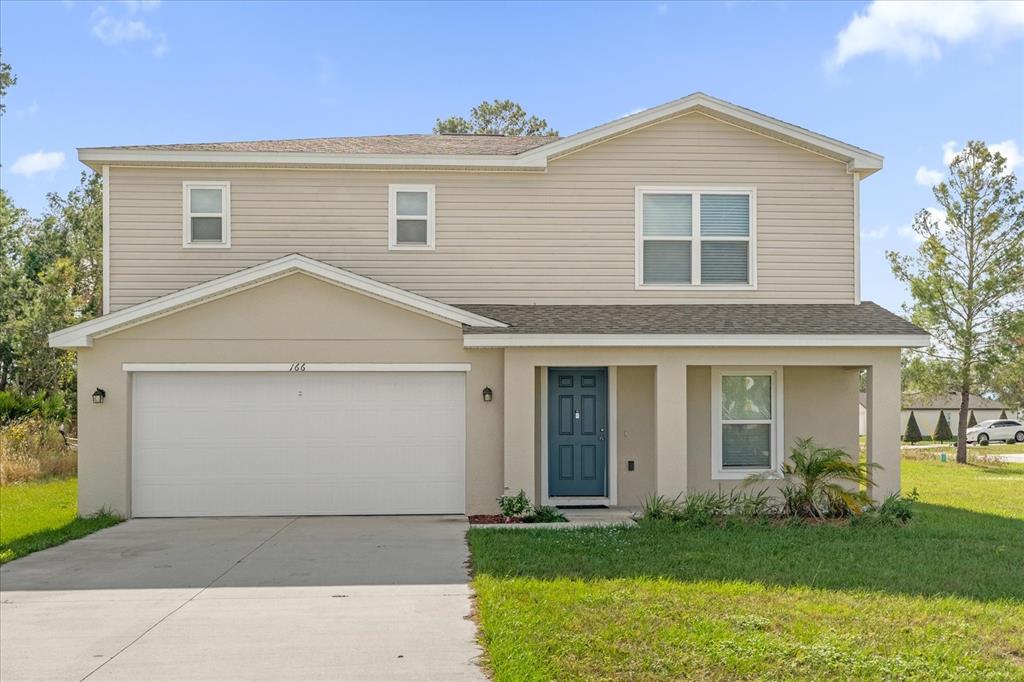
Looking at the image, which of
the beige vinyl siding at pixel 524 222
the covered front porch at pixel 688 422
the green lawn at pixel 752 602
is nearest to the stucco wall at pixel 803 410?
the covered front porch at pixel 688 422

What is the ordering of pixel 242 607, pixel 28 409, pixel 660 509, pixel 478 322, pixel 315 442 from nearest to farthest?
1. pixel 242 607
2. pixel 660 509
3. pixel 478 322
4. pixel 315 442
5. pixel 28 409

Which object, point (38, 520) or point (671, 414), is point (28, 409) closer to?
point (38, 520)

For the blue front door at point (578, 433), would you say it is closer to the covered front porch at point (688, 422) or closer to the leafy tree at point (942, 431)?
the covered front porch at point (688, 422)

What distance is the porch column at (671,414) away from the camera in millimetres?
12734

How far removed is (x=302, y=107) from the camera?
82.5 feet

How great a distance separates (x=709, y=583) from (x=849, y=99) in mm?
12142

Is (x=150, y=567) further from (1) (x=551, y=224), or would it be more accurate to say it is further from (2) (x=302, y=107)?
(2) (x=302, y=107)

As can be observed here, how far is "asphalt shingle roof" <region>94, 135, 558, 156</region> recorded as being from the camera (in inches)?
560

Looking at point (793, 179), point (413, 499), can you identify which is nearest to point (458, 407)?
point (413, 499)

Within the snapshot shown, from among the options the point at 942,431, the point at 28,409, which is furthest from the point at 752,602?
the point at 942,431

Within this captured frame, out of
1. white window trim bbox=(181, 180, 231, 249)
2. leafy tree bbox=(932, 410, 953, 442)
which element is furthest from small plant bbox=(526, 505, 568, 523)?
leafy tree bbox=(932, 410, 953, 442)

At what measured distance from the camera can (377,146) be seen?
15156mm

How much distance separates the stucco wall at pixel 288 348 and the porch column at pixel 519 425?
0.31 metres

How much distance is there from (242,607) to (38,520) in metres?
6.58
